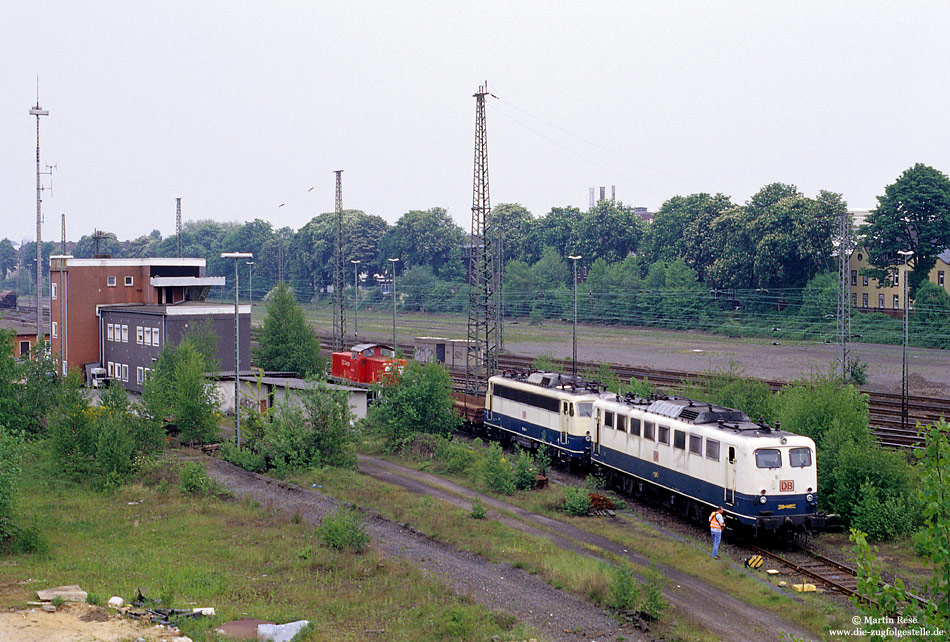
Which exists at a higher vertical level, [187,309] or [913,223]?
[913,223]

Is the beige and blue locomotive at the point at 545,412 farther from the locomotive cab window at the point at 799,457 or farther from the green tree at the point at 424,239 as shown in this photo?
the green tree at the point at 424,239

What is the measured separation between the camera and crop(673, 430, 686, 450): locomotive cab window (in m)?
26.5

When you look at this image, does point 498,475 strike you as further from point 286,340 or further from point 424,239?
point 424,239

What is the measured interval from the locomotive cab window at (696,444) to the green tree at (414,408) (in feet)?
51.8

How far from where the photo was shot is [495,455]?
3172 cm

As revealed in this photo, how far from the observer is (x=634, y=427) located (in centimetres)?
2970

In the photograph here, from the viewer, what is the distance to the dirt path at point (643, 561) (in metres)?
17.9

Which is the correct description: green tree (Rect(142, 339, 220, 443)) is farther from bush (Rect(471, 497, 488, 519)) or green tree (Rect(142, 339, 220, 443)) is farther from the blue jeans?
the blue jeans

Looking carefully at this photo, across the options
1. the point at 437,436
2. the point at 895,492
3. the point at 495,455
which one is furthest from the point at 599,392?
the point at 895,492

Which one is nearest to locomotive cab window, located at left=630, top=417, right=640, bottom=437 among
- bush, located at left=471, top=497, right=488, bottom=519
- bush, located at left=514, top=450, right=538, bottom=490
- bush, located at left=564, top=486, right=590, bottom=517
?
bush, located at left=564, top=486, right=590, bottom=517

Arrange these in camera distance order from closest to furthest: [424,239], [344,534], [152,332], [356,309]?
[344,534] → [152,332] → [356,309] → [424,239]

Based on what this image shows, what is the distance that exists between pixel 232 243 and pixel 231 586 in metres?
153

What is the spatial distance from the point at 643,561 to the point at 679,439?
509 centimetres

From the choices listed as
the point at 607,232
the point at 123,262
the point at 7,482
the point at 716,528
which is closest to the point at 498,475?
the point at 716,528
